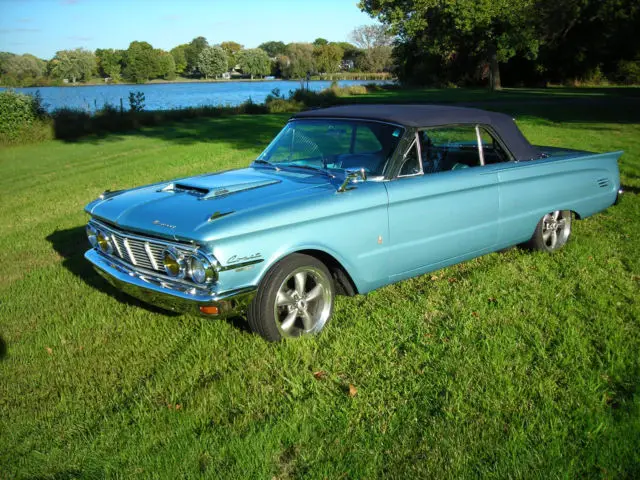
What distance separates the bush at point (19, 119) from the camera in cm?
2036

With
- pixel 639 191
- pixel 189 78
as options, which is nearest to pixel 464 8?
pixel 639 191

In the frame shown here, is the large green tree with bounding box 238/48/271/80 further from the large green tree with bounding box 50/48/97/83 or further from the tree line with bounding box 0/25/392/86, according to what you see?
the large green tree with bounding box 50/48/97/83

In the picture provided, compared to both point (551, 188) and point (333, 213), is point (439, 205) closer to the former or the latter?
point (333, 213)

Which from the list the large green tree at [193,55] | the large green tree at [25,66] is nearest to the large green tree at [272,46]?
the large green tree at [193,55]

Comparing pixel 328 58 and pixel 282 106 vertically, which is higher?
pixel 328 58

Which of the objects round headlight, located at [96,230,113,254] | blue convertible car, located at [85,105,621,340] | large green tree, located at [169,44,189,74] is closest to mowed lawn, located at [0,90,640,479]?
blue convertible car, located at [85,105,621,340]

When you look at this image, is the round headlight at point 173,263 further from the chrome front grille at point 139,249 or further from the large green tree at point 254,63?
the large green tree at point 254,63

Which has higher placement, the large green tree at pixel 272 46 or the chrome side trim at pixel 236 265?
the large green tree at pixel 272 46

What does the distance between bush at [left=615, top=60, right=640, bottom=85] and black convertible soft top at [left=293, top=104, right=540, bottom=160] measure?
4342 centimetres

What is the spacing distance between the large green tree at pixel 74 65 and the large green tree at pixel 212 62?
1728 cm

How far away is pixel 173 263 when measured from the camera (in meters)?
3.72

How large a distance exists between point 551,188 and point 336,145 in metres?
2.17

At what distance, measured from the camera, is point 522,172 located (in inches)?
205

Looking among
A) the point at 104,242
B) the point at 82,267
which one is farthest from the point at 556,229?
the point at 82,267
